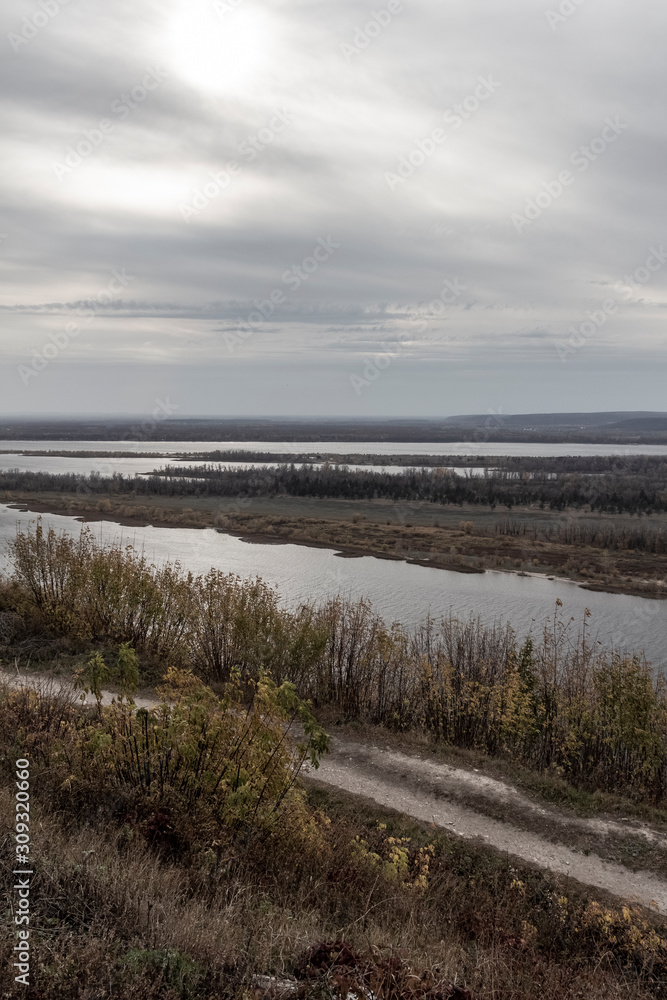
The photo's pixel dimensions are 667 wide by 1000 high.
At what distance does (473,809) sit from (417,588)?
24.8 metres

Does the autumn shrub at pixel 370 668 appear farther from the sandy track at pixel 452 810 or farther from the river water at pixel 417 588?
the river water at pixel 417 588

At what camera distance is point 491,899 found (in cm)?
802

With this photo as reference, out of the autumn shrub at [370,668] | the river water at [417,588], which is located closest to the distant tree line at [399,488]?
the river water at [417,588]

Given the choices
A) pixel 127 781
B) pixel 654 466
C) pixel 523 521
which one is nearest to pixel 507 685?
pixel 127 781

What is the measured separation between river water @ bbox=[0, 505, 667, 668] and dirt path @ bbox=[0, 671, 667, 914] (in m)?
13.6

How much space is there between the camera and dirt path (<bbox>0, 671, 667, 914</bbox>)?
8.62 m

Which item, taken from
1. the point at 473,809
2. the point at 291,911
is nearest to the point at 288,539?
the point at 473,809

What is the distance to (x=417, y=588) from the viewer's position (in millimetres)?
34781

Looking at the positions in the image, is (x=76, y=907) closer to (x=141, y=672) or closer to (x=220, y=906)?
(x=220, y=906)

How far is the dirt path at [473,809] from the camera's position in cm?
862

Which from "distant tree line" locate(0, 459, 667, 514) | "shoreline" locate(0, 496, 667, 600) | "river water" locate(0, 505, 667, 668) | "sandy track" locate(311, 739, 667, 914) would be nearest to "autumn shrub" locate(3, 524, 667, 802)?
"sandy track" locate(311, 739, 667, 914)

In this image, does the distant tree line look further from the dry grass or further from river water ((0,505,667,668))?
the dry grass

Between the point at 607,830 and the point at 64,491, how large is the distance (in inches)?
3045

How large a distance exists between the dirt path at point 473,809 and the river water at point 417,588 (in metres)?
13.6
